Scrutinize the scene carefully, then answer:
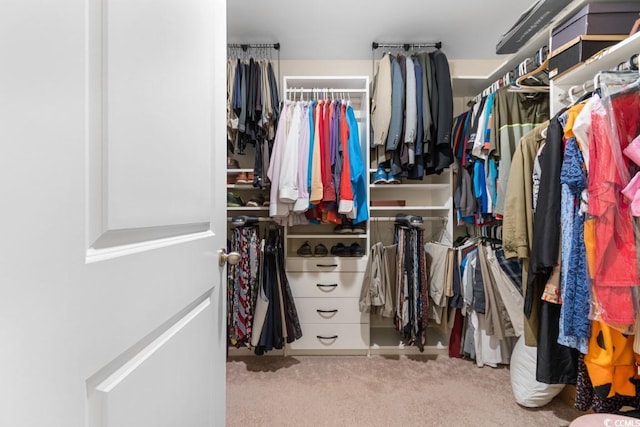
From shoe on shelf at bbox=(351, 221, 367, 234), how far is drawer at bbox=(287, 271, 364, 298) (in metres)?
0.31

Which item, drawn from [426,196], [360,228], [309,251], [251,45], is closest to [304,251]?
[309,251]

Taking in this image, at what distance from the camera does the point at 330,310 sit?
2203mm

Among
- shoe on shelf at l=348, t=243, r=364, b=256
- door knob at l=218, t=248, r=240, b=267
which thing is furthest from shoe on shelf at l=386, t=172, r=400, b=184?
door knob at l=218, t=248, r=240, b=267

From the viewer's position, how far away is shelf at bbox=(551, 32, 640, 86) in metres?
1.12

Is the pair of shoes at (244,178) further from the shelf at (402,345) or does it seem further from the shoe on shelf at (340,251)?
the shelf at (402,345)

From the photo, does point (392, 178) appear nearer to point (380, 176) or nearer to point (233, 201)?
point (380, 176)

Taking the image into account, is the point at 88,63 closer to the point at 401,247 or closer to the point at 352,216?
the point at 352,216

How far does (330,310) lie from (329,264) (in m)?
0.33

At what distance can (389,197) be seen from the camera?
2.64 metres

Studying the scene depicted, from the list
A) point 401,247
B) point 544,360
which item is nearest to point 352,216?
point 401,247

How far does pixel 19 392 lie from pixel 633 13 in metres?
2.16

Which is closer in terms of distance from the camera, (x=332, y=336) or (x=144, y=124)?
(x=144, y=124)

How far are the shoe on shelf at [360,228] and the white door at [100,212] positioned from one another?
162 centimetres

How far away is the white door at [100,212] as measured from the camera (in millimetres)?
327
